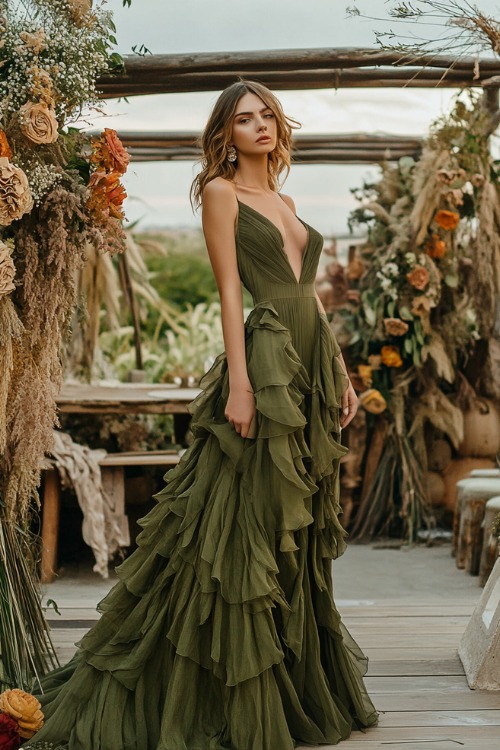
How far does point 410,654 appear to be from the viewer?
366 cm

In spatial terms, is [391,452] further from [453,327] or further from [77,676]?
[77,676]

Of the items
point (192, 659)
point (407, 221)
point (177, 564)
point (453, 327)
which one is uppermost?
point (407, 221)

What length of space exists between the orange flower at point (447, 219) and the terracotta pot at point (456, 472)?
161 cm

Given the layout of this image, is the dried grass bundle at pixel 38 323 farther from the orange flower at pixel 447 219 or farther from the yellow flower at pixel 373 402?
the orange flower at pixel 447 219

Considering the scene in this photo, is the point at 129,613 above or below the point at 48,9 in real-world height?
below

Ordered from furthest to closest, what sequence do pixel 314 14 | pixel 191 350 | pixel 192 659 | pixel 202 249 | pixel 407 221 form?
pixel 202 249, pixel 191 350, pixel 314 14, pixel 407 221, pixel 192 659

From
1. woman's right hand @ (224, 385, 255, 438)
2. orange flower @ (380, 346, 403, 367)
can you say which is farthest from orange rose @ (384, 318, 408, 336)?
woman's right hand @ (224, 385, 255, 438)

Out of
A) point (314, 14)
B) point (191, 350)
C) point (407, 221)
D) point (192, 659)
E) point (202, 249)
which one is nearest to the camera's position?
point (192, 659)

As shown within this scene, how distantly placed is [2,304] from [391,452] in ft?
14.4

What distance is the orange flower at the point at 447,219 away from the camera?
21.8 feet

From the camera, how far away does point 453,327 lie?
6879 millimetres

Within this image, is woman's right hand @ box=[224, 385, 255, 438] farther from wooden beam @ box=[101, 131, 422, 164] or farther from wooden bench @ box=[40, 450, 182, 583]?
wooden beam @ box=[101, 131, 422, 164]

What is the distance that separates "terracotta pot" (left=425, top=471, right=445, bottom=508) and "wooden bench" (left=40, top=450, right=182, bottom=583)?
1.83 metres

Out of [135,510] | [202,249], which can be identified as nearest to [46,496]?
[135,510]
